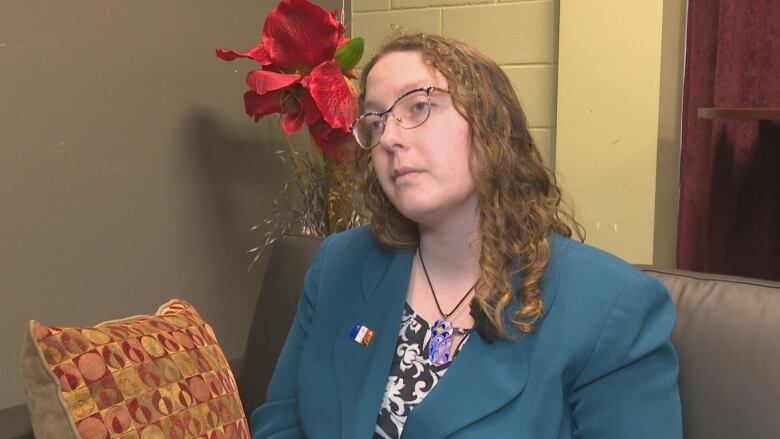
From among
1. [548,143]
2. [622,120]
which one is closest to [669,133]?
[622,120]

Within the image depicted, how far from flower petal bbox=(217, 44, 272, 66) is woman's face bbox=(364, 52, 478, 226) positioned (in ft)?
2.62

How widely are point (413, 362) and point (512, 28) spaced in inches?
57.3

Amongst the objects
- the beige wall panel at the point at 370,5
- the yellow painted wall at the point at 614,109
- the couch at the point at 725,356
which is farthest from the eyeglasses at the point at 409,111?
the beige wall panel at the point at 370,5

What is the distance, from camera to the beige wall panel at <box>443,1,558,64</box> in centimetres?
237

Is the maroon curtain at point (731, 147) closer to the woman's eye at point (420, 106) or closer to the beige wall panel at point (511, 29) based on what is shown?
the beige wall panel at point (511, 29)

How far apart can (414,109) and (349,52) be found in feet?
2.74

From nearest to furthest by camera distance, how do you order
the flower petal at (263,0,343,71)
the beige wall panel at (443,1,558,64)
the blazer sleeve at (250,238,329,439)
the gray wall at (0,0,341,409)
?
the blazer sleeve at (250,238,329,439), the gray wall at (0,0,341,409), the flower petal at (263,0,343,71), the beige wall panel at (443,1,558,64)

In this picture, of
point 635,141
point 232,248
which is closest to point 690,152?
point 635,141

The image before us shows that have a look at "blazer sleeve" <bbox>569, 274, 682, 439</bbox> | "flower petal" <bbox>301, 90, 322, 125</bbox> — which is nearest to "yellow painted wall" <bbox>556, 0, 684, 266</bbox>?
"flower petal" <bbox>301, 90, 322, 125</bbox>

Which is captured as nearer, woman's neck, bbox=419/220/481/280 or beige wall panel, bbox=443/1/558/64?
woman's neck, bbox=419/220/481/280

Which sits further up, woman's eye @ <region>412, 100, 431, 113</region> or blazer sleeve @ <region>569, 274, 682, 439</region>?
woman's eye @ <region>412, 100, 431, 113</region>

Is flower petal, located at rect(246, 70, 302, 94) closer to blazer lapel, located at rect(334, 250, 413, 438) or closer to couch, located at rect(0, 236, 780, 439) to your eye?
blazer lapel, located at rect(334, 250, 413, 438)

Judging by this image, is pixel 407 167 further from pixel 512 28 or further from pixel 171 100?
pixel 512 28

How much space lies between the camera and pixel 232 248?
224 cm
